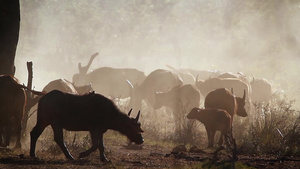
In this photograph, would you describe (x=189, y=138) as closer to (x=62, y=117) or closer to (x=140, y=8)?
(x=62, y=117)

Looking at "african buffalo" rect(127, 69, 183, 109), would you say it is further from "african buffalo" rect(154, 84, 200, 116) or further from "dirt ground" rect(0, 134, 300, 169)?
"dirt ground" rect(0, 134, 300, 169)

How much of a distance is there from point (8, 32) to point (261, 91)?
14.7 m

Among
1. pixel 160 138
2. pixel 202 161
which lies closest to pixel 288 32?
pixel 160 138

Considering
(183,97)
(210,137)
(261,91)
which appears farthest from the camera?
(261,91)

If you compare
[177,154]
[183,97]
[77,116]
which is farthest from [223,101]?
[77,116]

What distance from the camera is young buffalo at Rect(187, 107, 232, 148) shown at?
9.30m

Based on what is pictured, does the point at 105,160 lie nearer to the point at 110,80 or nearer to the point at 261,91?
the point at 261,91

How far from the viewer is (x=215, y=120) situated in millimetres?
9414

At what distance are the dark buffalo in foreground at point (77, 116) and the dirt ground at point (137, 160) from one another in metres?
0.29

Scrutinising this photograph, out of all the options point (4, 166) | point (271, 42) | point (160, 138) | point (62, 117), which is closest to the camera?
point (4, 166)

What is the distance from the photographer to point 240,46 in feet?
165

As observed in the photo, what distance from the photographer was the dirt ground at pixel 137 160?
6.47 meters

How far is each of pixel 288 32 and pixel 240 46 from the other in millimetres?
12516

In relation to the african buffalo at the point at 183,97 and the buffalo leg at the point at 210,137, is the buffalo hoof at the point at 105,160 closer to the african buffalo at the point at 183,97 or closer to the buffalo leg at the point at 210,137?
the buffalo leg at the point at 210,137
